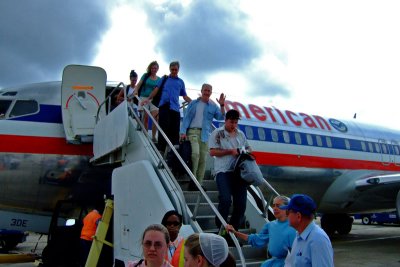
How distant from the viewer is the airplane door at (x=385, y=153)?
47.1 feet

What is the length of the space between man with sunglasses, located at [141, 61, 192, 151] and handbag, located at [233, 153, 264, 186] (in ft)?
6.05

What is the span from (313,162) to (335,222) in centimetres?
702

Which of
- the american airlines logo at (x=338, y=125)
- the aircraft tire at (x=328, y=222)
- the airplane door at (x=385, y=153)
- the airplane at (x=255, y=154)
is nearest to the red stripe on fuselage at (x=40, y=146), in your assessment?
the airplane at (x=255, y=154)

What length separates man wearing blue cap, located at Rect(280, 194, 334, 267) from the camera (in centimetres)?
316

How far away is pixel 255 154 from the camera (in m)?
10.6

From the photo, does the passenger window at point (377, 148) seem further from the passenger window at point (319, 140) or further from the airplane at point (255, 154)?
the passenger window at point (319, 140)

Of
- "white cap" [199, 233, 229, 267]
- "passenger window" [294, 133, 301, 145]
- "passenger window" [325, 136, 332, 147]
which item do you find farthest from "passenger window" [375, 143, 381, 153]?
"white cap" [199, 233, 229, 267]

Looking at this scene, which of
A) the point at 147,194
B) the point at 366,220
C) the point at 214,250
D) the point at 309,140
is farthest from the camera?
the point at 366,220

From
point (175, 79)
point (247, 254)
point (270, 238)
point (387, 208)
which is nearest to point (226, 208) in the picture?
point (247, 254)

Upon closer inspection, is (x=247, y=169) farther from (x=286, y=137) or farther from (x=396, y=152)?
(x=396, y=152)

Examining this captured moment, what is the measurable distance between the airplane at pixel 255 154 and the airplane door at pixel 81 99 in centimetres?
3

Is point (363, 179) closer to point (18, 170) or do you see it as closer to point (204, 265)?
point (18, 170)

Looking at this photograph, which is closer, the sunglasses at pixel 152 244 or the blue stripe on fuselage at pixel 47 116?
the sunglasses at pixel 152 244

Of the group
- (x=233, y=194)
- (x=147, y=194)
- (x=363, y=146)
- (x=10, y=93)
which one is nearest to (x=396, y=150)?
(x=363, y=146)
